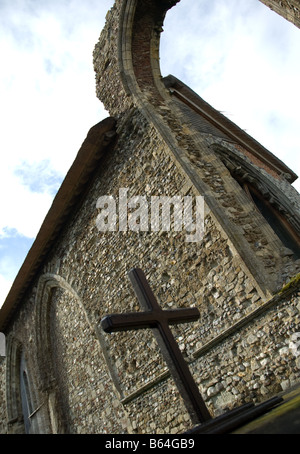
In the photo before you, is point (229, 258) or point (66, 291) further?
point (66, 291)

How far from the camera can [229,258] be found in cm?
430

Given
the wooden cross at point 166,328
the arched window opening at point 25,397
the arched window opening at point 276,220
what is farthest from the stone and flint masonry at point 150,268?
the wooden cross at point 166,328

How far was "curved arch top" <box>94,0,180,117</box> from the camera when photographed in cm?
688

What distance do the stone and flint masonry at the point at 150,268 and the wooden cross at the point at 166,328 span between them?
1286 mm

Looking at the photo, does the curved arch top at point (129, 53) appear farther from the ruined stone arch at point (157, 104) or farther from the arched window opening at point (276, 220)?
the arched window opening at point (276, 220)

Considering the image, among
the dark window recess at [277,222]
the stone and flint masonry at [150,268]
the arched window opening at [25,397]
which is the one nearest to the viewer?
the stone and flint masonry at [150,268]

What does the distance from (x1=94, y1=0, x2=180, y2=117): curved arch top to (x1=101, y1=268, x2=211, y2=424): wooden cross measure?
4.82m

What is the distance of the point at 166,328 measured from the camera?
2.80 metres

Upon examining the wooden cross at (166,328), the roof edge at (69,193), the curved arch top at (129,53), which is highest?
the curved arch top at (129,53)

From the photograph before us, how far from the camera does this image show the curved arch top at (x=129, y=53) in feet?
22.6

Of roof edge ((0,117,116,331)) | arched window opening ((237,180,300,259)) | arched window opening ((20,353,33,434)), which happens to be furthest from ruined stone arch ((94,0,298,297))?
arched window opening ((20,353,33,434))

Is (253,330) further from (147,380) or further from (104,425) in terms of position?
(104,425)
